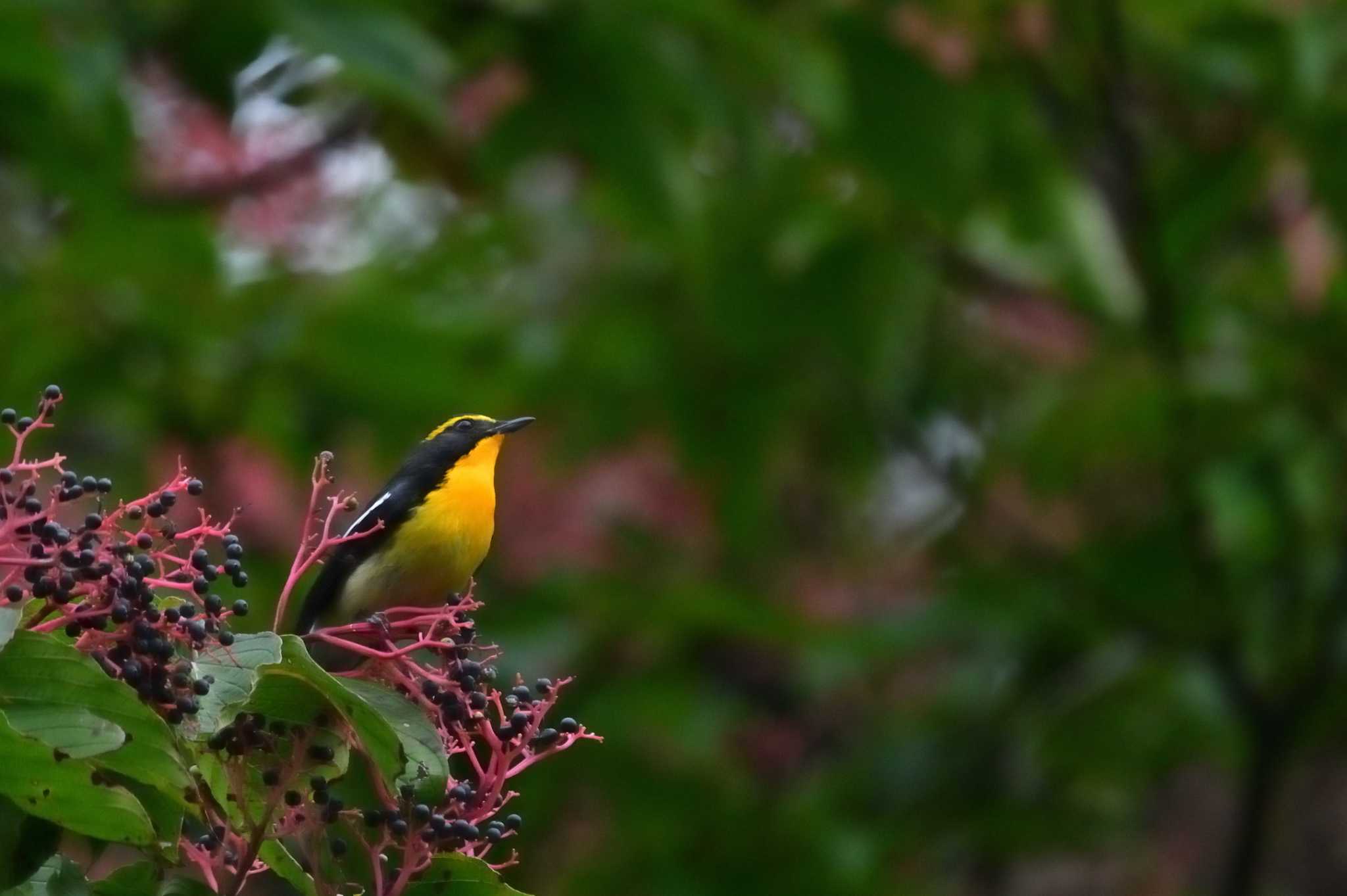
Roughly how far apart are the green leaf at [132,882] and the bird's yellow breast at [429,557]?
161 cm

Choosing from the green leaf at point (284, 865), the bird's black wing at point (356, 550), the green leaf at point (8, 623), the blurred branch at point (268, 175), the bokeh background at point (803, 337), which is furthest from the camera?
the blurred branch at point (268, 175)

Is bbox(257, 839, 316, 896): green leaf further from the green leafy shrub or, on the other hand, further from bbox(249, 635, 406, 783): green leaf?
bbox(249, 635, 406, 783): green leaf


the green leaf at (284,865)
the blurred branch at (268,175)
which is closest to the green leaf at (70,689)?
the green leaf at (284,865)

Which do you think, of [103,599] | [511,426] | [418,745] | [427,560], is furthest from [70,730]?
[511,426]

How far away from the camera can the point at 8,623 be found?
1.94m

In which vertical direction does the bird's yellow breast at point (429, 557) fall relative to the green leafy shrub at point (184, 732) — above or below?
above

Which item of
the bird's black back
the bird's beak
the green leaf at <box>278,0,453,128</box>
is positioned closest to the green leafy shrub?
the bird's black back

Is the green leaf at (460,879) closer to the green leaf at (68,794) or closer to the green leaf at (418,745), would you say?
the green leaf at (418,745)

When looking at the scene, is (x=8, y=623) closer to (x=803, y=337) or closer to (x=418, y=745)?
(x=418, y=745)

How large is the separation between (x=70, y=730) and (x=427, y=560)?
1.82 m

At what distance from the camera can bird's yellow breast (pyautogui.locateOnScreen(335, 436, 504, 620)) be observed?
3.77 m

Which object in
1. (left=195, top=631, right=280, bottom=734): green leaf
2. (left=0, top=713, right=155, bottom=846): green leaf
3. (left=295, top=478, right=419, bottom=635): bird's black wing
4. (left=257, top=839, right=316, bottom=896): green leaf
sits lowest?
(left=0, top=713, right=155, bottom=846): green leaf

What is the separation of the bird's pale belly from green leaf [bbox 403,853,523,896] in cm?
156

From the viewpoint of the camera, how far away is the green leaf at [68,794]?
2.00 metres
